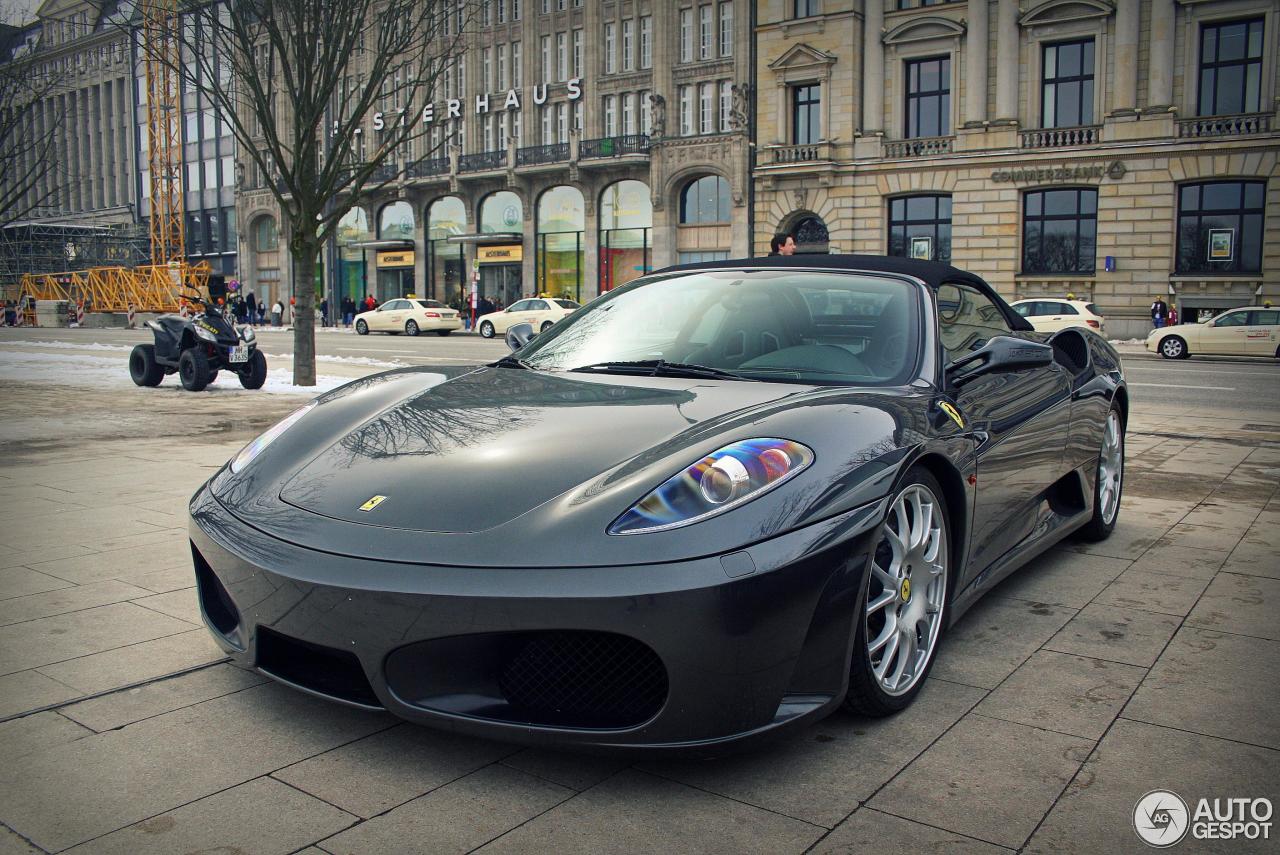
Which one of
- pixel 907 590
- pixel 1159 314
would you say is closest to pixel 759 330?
pixel 907 590

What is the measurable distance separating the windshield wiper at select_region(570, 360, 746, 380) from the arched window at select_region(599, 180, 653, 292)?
4193 cm

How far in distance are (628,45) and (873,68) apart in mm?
12364

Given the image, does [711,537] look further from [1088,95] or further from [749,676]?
[1088,95]

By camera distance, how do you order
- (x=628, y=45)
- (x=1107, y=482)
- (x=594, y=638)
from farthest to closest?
(x=628, y=45)
(x=1107, y=482)
(x=594, y=638)

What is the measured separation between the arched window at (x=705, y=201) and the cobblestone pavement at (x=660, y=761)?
133ft

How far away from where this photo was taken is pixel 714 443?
2688mm

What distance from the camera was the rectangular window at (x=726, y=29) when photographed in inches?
1711

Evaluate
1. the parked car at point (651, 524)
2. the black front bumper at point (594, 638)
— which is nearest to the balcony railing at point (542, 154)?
the parked car at point (651, 524)

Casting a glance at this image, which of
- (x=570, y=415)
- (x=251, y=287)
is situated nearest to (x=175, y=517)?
(x=570, y=415)

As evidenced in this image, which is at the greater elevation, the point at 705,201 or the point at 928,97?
the point at 928,97

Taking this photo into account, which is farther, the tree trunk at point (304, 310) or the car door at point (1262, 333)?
the car door at point (1262, 333)

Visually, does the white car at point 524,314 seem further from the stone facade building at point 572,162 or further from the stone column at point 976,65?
the stone column at point 976,65

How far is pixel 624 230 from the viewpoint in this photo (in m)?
46.7

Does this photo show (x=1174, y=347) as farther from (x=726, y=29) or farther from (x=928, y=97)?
(x=726, y=29)
